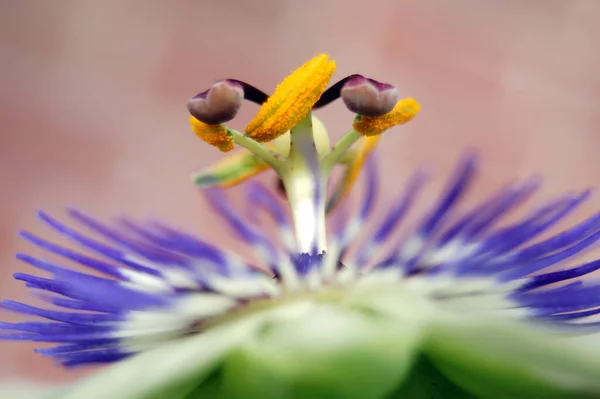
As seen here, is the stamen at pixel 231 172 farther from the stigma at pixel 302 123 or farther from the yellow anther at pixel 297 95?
the yellow anther at pixel 297 95

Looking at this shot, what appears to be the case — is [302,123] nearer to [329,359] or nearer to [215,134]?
[215,134]

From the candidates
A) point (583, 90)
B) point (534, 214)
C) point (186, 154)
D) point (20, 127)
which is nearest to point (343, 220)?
point (534, 214)

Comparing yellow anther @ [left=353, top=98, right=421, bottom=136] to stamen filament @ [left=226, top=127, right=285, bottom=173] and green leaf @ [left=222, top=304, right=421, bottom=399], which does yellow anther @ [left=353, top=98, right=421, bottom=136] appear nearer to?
stamen filament @ [left=226, top=127, right=285, bottom=173]

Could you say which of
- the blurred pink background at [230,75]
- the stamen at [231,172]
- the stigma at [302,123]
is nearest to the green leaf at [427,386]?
the stigma at [302,123]

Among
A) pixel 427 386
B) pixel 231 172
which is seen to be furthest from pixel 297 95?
pixel 427 386

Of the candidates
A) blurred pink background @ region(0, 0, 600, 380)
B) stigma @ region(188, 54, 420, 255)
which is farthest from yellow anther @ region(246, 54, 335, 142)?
blurred pink background @ region(0, 0, 600, 380)

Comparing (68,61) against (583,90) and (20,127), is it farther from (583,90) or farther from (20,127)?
(583,90)
